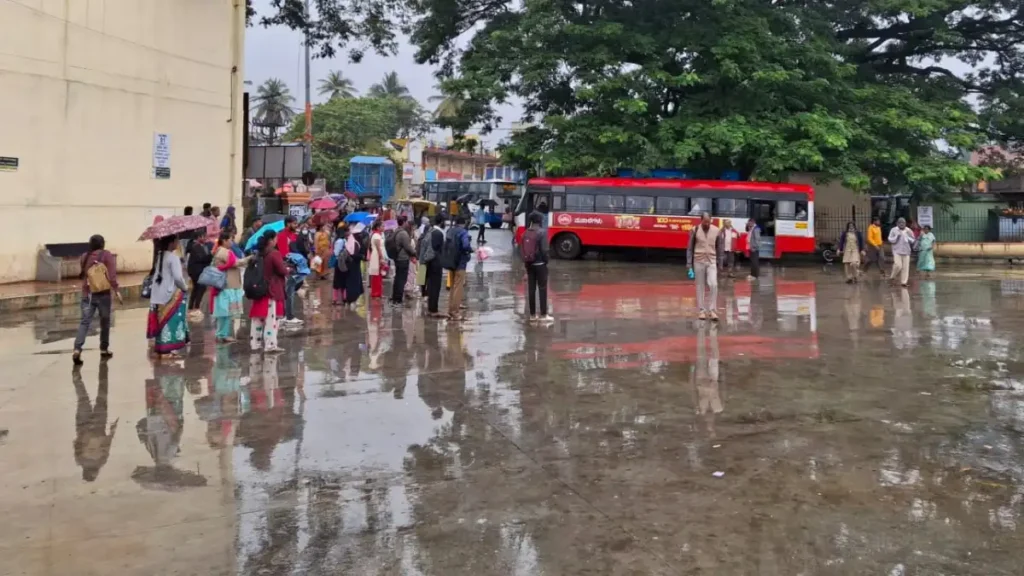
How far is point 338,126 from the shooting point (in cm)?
6181

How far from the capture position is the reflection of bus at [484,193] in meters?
51.8

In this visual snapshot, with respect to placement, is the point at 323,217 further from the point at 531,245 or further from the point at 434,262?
the point at 531,245

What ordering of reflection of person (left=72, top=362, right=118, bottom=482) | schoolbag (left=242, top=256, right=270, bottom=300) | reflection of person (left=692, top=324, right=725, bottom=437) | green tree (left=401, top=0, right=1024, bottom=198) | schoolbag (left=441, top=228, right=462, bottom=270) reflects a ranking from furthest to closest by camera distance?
green tree (left=401, top=0, right=1024, bottom=198), schoolbag (left=441, top=228, right=462, bottom=270), schoolbag (left=242, top=256, right=270, bottom=300), reflection of person (left=692, top=324, right=725, bottom=437), reflection of person (left=72, top=362, right=118, bottom=482)

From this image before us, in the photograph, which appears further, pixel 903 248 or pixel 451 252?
pixel 903 248

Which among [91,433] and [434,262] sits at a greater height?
[434,262]

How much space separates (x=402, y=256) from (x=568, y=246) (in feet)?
43.5

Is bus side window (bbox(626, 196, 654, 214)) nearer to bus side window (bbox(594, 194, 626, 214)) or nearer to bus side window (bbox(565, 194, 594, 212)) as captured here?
bus side window (bbox(594, 194, 626, 214))

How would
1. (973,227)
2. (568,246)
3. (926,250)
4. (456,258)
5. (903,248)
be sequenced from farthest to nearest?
(973,227) < (568,246) < (926,250) < (903,248) < (456,258)

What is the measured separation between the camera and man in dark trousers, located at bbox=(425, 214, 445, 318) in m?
12.4

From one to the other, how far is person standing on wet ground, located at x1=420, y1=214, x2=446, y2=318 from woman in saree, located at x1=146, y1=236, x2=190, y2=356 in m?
4.01

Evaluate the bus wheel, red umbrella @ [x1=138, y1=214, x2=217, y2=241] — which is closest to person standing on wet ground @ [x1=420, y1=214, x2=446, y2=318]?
red umbrella @ [x1=138, y1=214, x2=217, y2=241]

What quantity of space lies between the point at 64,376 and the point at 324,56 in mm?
17989

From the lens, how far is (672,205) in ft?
85.6

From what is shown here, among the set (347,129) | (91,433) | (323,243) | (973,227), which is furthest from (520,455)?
(347,129)
